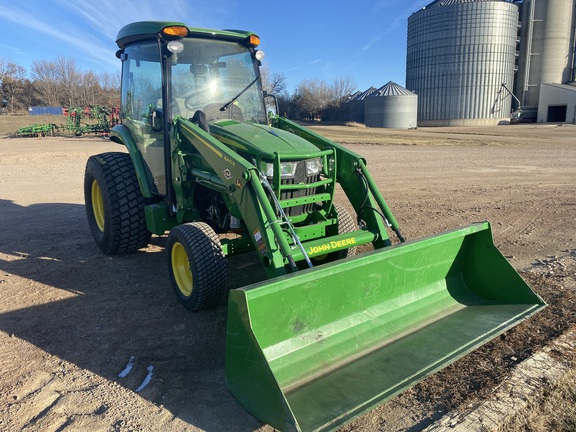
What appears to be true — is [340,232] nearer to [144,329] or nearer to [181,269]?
[181,269]

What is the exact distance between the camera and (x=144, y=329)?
3.86m

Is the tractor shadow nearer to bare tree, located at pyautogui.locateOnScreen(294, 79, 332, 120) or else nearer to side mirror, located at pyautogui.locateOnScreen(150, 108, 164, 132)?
side mirror, located at pyautogui.locateOnScreen(150, 108, 164, 132)

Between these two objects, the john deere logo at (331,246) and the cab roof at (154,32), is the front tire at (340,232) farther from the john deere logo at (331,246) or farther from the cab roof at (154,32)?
the cab roof at (154,32)

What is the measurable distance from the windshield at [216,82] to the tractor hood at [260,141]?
324 mm

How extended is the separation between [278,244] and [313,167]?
1.04 meters

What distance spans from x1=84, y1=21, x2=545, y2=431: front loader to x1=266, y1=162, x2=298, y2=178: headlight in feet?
0.04

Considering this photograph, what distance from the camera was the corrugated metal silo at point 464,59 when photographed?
46.2 m

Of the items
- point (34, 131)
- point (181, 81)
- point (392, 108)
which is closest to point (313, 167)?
point (181, 81)

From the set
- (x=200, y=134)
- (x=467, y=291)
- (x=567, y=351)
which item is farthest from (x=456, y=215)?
(x=200, y=134)

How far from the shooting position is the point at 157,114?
484 cm

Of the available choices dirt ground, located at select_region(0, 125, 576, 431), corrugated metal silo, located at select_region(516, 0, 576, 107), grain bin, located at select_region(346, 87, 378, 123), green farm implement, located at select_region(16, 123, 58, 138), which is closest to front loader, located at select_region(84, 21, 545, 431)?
dirt ground, located at select_region(0, 125, 576, 431)

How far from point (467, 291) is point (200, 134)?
292 cm

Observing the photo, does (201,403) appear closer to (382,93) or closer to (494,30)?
(382,93)

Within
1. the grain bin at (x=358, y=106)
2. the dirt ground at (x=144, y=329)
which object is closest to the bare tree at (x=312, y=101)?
the grain bin at (x=358, y=106)
